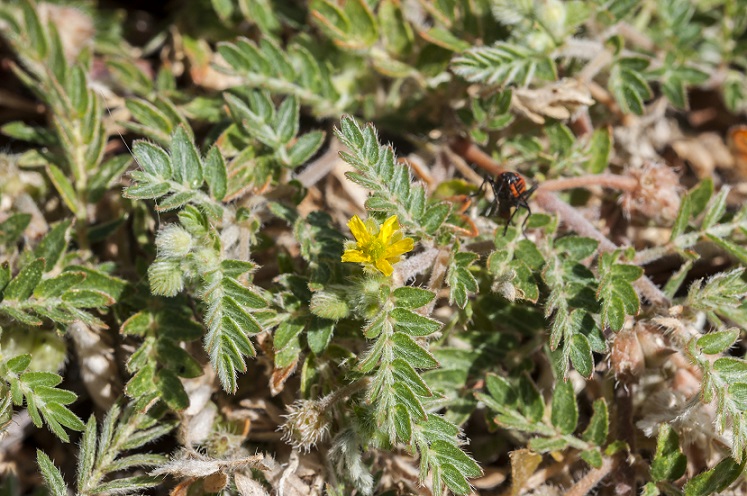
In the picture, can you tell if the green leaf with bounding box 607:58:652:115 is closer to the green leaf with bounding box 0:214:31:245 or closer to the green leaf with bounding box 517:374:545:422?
the green leaf with bounding box 517:374:545:422

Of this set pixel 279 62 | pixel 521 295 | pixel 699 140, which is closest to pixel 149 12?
pixel 279 62

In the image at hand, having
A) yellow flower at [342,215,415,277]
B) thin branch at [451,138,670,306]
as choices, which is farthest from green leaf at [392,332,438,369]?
thin branch at [451,138,670,306]

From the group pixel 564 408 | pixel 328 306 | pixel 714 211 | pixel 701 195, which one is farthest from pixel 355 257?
pixel 701 195

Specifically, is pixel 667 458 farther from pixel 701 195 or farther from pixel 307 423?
pixel 307 423

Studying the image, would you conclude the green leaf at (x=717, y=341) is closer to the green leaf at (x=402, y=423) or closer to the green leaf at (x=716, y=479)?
the green leaf at (x=716, y=479)

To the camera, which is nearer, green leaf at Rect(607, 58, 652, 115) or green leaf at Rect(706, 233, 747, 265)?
green leaf at Rect(706, 233, 747, 265)

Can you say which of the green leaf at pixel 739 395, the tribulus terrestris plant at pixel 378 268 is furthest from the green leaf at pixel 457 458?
the green leaf at pixel 739 395
